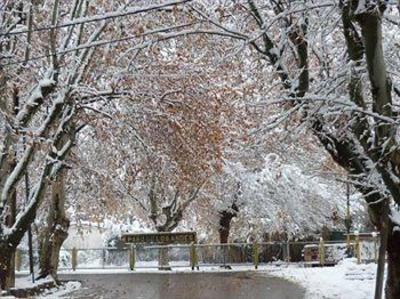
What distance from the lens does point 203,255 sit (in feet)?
101

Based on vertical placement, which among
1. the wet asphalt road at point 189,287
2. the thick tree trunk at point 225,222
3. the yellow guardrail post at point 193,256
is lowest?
the wet asphalt road at point 189,287

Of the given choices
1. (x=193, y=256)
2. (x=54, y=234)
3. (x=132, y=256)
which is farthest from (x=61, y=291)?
(x=193, y=256)

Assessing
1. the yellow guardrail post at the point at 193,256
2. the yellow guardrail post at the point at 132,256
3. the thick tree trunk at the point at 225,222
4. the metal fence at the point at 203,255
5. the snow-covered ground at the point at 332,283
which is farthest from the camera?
the thick tree trunk at the point at 225,222

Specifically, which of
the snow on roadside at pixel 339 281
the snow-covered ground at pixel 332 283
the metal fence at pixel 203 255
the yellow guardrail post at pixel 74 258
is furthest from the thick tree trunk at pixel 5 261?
the yellow guardrail post at pixel 74 258

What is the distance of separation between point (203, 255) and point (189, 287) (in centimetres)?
1061

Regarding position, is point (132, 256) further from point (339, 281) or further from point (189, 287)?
point (339, 281)

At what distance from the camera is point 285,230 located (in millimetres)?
34344

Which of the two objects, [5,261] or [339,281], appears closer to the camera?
[5,261]

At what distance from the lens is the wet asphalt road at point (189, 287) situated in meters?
17.3

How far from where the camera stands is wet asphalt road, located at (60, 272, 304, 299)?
17344mm

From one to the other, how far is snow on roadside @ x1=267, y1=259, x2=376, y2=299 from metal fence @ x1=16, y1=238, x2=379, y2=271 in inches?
180

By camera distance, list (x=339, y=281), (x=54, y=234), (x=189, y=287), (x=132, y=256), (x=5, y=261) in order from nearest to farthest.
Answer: (x=5, y=261) < (x=339, y=281) < (x=189, y=287) < (x=54, y=234) < (x=132, y=256)

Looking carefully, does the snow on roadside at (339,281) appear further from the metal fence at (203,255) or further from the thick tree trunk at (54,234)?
the thick tree trunk at (54,234)

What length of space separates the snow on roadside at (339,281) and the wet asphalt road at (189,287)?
522mm
